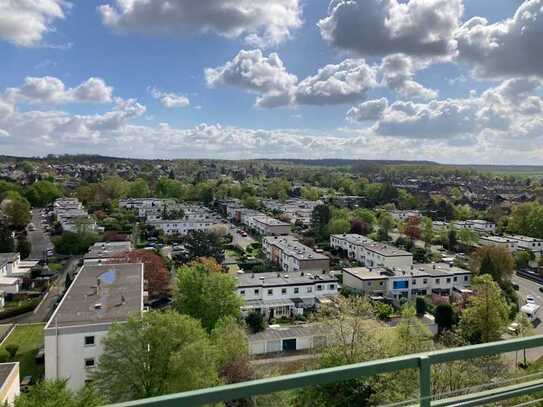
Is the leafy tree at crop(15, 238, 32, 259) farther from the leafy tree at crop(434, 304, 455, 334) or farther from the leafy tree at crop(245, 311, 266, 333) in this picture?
the leafy tree at crop(434, 304, 455, 334)

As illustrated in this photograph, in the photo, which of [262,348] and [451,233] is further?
[451,233]

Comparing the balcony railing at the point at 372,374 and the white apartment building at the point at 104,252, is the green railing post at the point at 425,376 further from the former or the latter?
the white apartment building at the point at 104,252

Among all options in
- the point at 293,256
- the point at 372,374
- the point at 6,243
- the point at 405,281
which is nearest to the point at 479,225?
the point at 405,281

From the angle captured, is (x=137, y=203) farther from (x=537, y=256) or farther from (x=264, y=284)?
(x=537, y=256)

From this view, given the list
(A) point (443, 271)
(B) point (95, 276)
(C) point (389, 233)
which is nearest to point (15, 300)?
(B) point (95, 276)

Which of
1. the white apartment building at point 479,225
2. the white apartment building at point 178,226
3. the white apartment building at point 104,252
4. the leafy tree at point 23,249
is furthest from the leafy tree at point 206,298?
the white apartment building at point 479,225

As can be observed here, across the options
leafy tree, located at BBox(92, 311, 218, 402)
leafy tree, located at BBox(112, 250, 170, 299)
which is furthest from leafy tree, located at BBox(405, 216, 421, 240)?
leafy tree, located at BBox(92, 311, 218, 402)
